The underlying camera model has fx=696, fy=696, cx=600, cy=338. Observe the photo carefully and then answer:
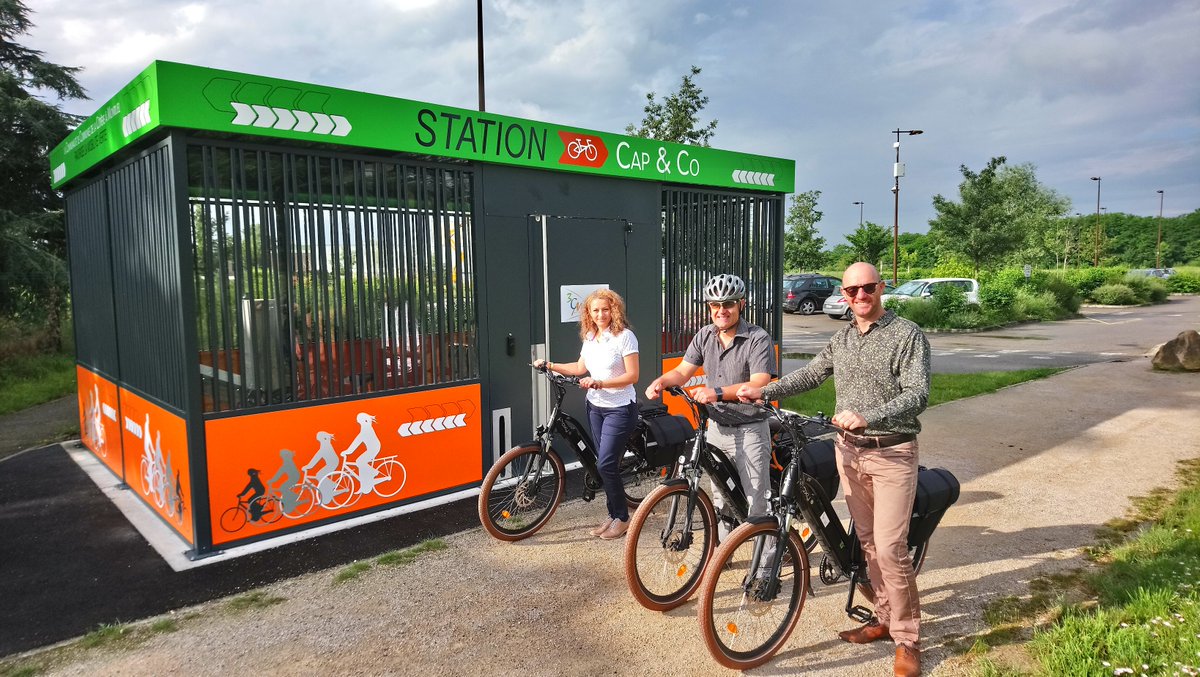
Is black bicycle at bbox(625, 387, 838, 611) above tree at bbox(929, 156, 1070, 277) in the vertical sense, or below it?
below

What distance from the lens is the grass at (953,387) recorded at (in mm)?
9500

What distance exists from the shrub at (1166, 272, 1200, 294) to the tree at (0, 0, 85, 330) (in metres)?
53.2

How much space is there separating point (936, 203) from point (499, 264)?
88.5 ft

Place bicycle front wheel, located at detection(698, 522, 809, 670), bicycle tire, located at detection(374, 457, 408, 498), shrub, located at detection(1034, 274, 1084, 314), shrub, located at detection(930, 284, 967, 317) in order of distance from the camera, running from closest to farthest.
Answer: bicycle front wheel, located at detection(698, 522, 809, 670) < bicycle tire, located at detection(374, 457, 408, 498) < shrub, located at detection(930, 284, 967, 317) < shrub, located at detection(1034, 274, 1084, 314)

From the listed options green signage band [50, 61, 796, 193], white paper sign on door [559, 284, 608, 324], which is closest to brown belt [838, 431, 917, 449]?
white paper sign on door [559, 284, 608, 324]

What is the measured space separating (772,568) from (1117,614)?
5.99 ft

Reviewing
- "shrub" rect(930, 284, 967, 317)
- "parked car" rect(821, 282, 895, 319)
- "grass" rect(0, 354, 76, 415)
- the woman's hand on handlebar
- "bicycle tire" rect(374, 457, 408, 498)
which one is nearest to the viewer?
the woman's hand on handlebar

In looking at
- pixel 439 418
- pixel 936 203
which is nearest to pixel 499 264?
pixel 439 418

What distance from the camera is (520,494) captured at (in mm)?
4809

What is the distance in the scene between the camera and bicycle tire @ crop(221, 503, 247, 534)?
4.62m

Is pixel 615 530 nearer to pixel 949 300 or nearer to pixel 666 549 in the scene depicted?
pixel 666 549

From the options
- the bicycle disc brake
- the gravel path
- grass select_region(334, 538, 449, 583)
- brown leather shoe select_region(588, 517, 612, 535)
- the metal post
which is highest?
the metal post

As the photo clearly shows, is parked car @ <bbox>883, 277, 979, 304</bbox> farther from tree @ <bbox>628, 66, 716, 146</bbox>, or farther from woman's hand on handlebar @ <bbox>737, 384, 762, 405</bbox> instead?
woman's hand on handlebar @ <bbox>737, 384, 762, 405</bbox>

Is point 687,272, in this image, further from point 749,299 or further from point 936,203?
point 936,203
